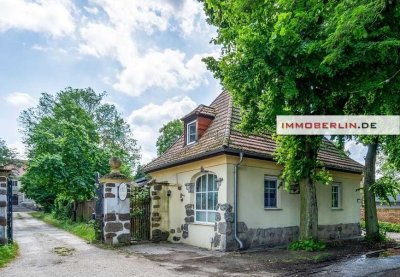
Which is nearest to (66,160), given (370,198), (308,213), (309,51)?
(308,213)

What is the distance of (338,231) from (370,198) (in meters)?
2.24

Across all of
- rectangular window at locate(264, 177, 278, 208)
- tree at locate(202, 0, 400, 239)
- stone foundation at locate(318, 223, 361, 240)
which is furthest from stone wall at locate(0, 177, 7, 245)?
stone foundation at locate(318, 223, 361, 240)

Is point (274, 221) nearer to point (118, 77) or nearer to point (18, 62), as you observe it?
point (118, 77)

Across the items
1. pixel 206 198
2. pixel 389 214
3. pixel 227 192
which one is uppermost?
pixel 227 192

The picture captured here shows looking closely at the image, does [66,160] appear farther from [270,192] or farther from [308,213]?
[308,213]

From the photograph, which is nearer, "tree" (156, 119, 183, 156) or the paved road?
the paved road

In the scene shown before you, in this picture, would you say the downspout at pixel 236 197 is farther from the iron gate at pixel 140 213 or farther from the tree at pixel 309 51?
the iron gate at pixel 140 213

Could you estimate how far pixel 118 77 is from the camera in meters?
15.5

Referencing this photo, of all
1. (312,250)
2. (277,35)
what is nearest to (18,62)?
(277,35)

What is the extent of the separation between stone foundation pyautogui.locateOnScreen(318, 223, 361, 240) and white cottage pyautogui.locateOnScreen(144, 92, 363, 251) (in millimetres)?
42

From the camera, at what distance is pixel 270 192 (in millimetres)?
12141

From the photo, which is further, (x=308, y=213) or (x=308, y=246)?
(x=308, y=213)

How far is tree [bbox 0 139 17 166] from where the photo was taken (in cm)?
4928

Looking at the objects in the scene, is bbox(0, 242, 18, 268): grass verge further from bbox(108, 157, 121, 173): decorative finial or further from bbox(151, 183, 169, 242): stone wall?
bbox(151, 183, 169, 242): stone wall
